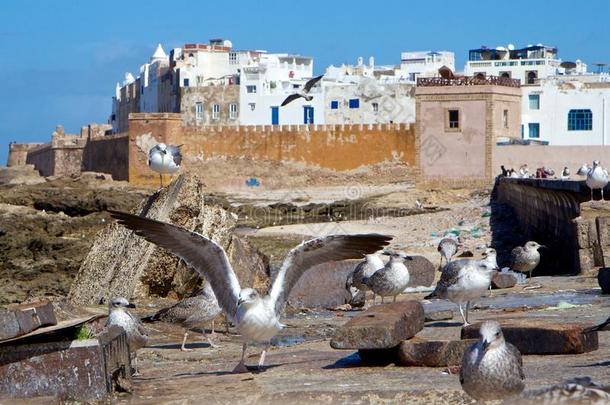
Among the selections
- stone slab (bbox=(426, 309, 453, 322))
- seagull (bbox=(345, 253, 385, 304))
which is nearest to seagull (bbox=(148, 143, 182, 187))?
seagull (bbox=(345, 253, 385, 304))

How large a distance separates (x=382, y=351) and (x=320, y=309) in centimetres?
488

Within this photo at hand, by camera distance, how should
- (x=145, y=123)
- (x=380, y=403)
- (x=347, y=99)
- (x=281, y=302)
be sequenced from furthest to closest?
(x=347, y=99), (x=145, y=123), (x=281, y=302), (x=380, y=403)

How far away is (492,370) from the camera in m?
5.06

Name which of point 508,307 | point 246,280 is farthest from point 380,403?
point 246,280

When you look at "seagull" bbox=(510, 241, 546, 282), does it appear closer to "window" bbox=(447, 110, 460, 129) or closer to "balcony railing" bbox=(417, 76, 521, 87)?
"window" bbox=(447, 110, 460, 129)

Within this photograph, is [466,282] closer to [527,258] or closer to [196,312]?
[196,312]

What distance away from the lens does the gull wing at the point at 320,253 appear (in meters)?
7.43

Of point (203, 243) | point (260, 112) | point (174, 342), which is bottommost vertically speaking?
point (174, 342)

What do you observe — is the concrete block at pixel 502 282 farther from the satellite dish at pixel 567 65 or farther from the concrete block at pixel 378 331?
the satellite dish at pixel 567 65

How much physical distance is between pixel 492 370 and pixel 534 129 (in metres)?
49.4

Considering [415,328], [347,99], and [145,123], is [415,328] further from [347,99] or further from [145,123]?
[347,99]

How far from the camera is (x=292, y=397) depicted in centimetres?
598

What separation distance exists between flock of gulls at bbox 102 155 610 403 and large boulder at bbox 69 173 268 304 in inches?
44.1

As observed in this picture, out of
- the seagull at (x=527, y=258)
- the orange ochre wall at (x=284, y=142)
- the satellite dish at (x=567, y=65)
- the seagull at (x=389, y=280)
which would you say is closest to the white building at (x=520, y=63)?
the satellite dish at (x=567, y=65)
